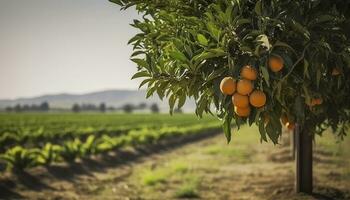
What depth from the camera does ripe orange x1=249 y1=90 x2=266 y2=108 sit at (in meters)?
2.64

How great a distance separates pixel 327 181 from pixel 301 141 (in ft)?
6.86

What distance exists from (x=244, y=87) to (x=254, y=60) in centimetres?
21

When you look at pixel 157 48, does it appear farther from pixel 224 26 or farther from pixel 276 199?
pixel 276 199

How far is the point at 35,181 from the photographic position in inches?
386

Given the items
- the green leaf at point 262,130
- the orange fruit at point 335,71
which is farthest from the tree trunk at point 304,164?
the green leaf at point 262,130

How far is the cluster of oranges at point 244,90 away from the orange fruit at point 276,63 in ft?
0.35

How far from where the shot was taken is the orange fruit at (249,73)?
2.64m

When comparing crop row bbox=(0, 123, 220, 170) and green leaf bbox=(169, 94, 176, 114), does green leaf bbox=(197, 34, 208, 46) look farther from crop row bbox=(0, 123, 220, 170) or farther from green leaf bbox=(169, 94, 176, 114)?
crop row bbox=(0, 123, 220, 170)

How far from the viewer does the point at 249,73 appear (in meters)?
2.64

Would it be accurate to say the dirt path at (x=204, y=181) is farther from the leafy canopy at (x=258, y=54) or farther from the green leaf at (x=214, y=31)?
the green leaf at (x=214, y=31)

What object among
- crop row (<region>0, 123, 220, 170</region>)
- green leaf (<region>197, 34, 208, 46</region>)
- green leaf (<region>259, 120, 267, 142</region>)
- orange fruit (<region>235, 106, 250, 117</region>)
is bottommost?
crop row (<region>0, 123, 220, 170</region>)

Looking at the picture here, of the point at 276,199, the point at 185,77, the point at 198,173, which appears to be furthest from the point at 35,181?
the point at 185,77

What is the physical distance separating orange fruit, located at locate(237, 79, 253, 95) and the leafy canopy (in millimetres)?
71

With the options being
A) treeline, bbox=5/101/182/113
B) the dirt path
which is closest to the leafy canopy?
the dirt path
